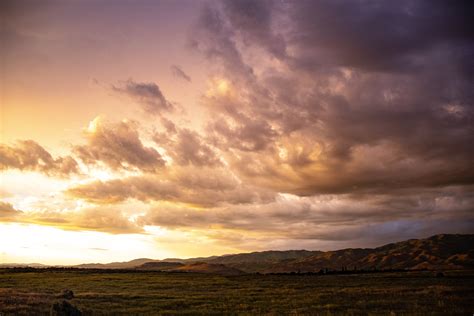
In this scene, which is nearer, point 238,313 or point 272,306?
point 238,313

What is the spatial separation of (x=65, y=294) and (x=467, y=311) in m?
37.6

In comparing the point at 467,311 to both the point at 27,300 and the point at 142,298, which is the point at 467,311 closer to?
the point at 142,298

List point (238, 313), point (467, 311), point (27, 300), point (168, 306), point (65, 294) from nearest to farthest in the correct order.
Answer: point (467, 311) → point (238, 313) → point (27, 300) → point (168, 306) → point (65, 294)

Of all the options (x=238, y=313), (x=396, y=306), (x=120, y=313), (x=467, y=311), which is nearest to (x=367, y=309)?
(x=396, y=306)

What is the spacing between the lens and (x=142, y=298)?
4375 cm

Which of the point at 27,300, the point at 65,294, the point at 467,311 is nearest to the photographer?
the point at 467,311

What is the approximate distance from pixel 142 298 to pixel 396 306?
88.3 ft

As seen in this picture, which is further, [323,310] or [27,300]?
[27,300]

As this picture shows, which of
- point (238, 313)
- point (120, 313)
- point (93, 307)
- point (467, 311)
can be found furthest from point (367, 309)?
point (93, 307)

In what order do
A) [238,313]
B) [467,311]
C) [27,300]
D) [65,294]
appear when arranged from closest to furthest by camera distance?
[467,311], [238,313], [27,300], [65,294]

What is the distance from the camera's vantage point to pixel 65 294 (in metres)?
41.1

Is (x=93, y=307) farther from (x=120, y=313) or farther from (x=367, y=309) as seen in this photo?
(x=367, y=309)

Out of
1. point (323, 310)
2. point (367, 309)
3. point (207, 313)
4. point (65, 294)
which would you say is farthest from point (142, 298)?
point (367, 309)

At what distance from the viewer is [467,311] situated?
2784 centimetres
